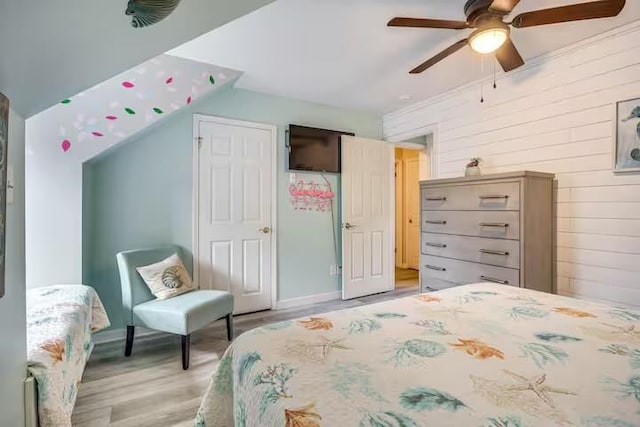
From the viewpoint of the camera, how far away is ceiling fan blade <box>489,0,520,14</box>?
1.64m

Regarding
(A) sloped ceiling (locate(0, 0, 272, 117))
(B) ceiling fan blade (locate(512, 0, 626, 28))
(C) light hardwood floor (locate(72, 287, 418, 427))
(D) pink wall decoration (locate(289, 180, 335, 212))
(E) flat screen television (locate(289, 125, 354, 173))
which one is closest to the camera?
(A) sloped ceiling (locate(0, 0, 272, 117))

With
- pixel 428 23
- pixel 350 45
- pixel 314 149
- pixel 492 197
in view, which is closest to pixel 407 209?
pixel 314 149

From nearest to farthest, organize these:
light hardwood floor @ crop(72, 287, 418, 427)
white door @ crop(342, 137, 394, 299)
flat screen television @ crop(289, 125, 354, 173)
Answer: light hardwood floor @ crop(72, 287, 418, 427) < flat screen television @ crop(289, 125, 354, 173) < white door @ crop(342, 137, 394, 299)

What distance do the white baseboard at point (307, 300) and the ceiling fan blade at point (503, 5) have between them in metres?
3.11

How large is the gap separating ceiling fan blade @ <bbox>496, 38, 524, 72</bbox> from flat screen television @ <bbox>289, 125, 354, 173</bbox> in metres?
1.97

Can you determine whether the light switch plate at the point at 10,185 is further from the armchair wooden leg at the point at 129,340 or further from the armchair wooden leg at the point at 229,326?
the armchair wooden leg at the point at 229,326

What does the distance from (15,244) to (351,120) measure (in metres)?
3.54

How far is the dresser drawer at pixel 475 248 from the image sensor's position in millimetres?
2441

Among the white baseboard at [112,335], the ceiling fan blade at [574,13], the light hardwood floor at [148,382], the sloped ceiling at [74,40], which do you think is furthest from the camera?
the white baseboard at [112,335]

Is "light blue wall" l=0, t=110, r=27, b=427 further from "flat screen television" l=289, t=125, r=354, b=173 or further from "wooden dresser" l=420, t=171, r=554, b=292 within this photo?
"wooden dresser" l=420, t=171, r=554, b=292

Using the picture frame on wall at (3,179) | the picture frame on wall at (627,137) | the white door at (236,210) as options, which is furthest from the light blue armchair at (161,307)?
the picture frame on wall at (627,137)

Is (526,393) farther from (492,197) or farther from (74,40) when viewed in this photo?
(492,197)

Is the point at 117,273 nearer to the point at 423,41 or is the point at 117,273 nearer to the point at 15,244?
the point at 15,244

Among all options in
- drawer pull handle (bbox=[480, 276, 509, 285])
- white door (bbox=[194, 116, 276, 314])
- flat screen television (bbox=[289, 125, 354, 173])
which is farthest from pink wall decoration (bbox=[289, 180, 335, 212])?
drawer pull handle (bbox=[480, 276, 509, 285])
